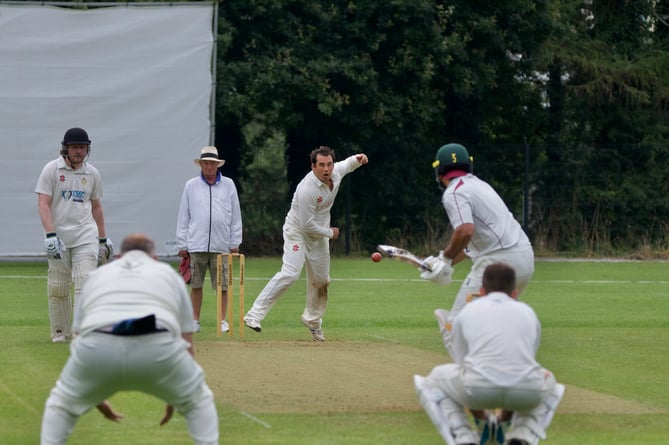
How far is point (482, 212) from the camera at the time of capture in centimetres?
889

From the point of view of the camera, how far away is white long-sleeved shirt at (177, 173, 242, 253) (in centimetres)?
1357

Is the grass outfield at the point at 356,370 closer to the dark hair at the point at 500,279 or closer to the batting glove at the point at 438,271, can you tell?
the batting glove at the point at 438,271

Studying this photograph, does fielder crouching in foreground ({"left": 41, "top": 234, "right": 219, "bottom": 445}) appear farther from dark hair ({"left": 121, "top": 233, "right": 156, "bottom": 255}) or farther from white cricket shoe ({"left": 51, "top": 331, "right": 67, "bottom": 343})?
white cricket shoe ({"left": 51, "top": 331, "right": 67, "bottom": 343})

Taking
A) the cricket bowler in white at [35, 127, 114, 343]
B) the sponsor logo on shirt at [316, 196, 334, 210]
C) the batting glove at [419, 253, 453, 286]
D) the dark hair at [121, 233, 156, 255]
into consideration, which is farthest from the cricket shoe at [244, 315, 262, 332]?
the dark hair at [121, 233, 156, 255]

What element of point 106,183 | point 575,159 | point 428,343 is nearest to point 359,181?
point 575,159

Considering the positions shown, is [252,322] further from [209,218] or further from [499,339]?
[499,339]

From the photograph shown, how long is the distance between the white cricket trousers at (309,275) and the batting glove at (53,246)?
2.28m

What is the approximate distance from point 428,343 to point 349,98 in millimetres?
15991

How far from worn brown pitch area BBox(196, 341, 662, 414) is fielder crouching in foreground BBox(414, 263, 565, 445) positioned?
2.19 metres

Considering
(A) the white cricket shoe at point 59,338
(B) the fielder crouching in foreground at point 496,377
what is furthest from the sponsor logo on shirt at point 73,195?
(B) the fielder crouching in foreground at point 496,377

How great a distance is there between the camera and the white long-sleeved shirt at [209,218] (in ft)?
44.5

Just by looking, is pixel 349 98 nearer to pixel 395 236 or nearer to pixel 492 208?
pixel 395 236

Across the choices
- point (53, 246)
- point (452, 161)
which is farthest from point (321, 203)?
point (452, 161)

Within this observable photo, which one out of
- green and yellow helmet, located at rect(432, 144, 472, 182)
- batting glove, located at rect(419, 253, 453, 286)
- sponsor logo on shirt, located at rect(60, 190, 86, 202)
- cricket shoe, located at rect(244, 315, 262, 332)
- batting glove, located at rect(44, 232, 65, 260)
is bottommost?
cricket shoe, located at rect(244, 315, 262, 332)
